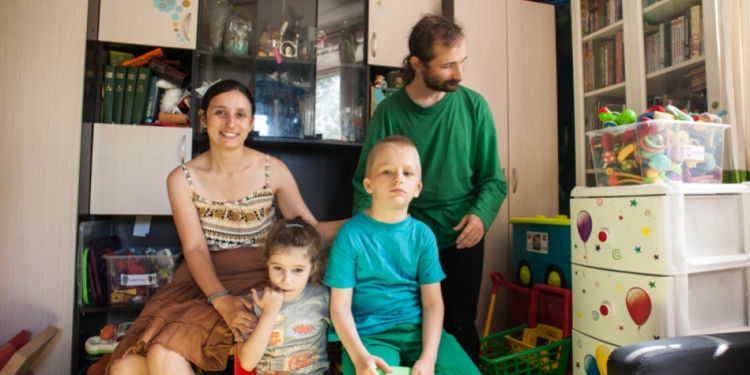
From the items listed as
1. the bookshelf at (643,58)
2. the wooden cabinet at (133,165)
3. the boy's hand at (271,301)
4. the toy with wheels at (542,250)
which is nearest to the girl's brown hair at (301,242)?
the boy's hand at (271,301)

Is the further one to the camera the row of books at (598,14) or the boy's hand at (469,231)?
the row of books at (598,14)

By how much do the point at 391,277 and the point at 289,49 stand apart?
1.49 m

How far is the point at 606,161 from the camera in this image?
1564 mm

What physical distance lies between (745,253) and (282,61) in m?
1.97

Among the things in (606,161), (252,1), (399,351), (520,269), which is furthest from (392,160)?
(252,1)

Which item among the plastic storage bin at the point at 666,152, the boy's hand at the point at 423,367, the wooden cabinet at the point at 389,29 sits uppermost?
the wooden cabinet at the point at 389,29

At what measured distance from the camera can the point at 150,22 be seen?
2.11m

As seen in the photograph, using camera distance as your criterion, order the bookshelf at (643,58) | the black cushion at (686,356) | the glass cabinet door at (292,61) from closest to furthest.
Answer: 1. the black cushion at (686,356)
2. the bookshelf at (643,58)
3. the glass cabinet door at (292,61)

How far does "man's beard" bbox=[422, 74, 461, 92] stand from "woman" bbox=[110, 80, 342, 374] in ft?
1.76

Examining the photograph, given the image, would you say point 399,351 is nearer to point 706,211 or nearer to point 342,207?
point 706,211

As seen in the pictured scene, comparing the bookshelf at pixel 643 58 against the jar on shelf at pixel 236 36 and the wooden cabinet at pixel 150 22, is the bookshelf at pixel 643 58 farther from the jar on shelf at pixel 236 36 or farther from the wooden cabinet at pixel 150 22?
the wooden cabinet at pixel 150 22

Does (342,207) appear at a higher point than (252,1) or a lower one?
lower

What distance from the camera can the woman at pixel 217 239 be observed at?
1.20 metres

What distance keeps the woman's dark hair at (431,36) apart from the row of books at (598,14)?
1.04 metres
